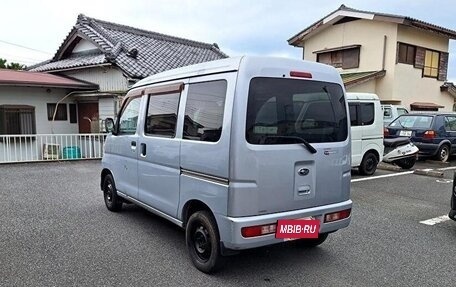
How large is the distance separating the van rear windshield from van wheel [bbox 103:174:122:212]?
298 centimetres

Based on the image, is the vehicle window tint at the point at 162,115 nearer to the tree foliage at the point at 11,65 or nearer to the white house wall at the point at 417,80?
the white house wall at the point at 417,80

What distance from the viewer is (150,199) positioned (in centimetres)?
416

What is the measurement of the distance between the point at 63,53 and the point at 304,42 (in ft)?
41.7

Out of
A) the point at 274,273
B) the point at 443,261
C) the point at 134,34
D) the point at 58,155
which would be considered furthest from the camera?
the point at 134,34

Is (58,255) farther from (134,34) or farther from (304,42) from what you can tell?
(304,42)

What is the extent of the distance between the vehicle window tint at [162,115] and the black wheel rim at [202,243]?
3.29 ft

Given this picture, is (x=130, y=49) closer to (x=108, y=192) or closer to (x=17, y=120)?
(x=17, y=120)

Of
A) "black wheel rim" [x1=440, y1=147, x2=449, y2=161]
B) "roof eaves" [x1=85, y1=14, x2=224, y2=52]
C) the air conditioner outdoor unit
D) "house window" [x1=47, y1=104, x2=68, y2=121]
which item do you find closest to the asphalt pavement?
the air conditioner outdoor unit

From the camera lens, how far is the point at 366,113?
26.6 ft

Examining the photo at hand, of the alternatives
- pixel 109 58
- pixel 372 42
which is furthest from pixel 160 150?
pixel 372 42

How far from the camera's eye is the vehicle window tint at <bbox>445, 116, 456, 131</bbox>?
1065 cm

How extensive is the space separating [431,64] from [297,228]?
19.0 metres

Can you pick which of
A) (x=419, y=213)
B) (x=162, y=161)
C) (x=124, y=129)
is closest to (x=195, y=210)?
(x=162, y=161)

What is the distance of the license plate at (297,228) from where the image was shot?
3.06 m
